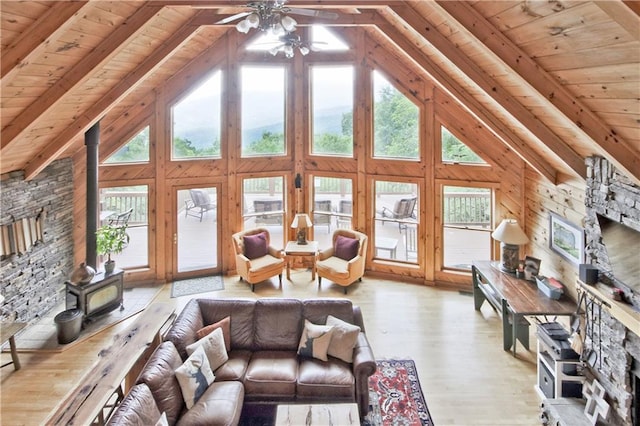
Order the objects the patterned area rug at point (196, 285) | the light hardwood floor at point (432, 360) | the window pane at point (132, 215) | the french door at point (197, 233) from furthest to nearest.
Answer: the french door at point (197, 233), the window pane at point (132, 215), the patterned area rug at point (196, 285), the light hardwood floor at point (432, 360)

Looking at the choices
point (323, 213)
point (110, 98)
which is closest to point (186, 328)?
point (110, 98)

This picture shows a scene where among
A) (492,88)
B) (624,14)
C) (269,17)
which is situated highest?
(269,17)

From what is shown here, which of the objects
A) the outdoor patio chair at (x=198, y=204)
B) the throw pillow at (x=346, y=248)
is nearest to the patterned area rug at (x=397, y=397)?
the throw pillow at (x=346, y=248)

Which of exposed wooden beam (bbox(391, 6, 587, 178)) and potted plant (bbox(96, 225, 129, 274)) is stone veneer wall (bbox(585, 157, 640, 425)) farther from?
potted plant (bbox(96, 225, 129, 274))

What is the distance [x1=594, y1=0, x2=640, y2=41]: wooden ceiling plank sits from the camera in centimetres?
196

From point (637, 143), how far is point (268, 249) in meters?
6.05

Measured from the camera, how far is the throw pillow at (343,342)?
13.8 ft

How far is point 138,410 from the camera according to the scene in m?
3.03

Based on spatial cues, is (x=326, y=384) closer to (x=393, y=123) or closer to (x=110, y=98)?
(x=110, y=98)

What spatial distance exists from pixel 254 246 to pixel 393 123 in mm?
3644

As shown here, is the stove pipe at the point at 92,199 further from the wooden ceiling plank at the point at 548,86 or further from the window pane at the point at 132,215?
the wooden ceiling plank at the point at 548,86

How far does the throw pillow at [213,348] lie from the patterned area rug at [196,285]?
3178 mm

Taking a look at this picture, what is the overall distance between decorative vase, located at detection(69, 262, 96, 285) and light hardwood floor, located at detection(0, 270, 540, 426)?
32.8 inches

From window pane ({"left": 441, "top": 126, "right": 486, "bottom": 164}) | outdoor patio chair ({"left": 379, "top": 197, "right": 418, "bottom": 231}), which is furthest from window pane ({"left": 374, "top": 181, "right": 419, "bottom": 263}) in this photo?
window pane ({"left": 441, "top": 126, "right": 486, "bottom": 164})
